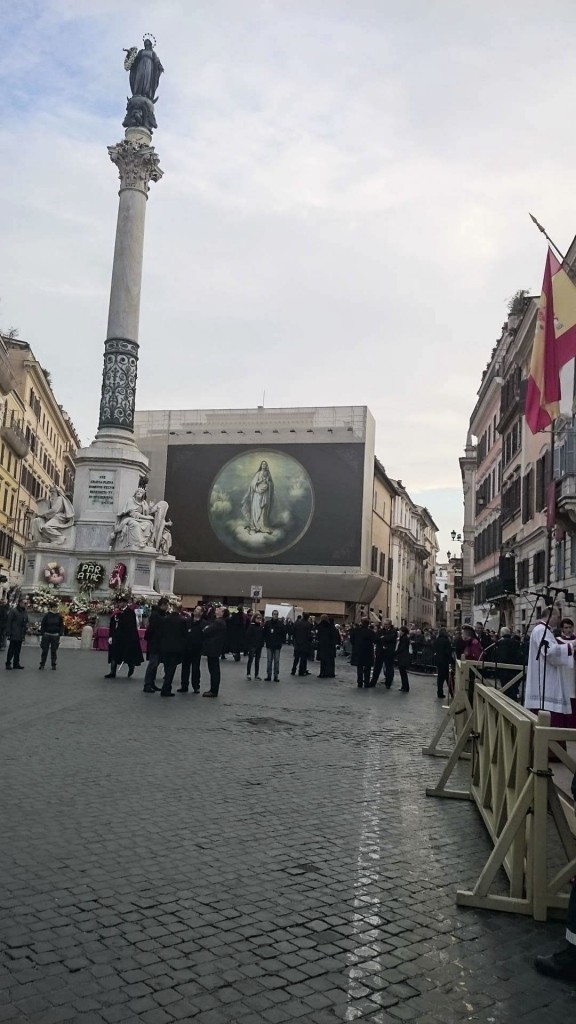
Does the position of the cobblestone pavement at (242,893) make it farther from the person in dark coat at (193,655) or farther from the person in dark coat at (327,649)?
the person in dark coat at (327,649)

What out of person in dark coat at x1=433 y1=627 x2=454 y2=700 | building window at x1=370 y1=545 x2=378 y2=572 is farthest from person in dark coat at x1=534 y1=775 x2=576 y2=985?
building window at x1=370 y1=545 x2=378 y2=572

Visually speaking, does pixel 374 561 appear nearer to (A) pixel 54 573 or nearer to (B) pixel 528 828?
(A) pixel 54 573

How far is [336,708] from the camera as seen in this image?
14.6 meters

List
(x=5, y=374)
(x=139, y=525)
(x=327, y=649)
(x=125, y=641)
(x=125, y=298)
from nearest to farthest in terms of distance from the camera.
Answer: (x=125, y=641), (x=327, y=649), (x=139, y=525), (x=125, y=298), (x=5, y=374)

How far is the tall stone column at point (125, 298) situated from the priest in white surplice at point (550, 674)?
2437cm

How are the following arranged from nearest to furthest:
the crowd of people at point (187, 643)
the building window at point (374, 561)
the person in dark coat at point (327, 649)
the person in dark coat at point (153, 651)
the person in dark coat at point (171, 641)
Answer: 1. the person in dark coat at point (171, 641)
2. the crowd of people at point (187, 643)
3. the person in dark coat at point (153, 651)
4. the person in dark coat at point (327, 649)
5. the building window at point (374, 561)

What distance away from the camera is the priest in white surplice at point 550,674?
8.07 m

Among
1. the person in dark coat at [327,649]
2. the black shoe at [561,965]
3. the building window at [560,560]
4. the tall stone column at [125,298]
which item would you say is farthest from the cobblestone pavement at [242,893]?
the tall stone column at [125,298]

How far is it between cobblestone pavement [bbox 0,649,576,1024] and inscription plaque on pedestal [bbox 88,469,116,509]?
2102 cm

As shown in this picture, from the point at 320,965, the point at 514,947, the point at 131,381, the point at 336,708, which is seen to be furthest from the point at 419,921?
the point at 131,381

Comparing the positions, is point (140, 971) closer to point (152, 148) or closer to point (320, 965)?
point (320, 965)

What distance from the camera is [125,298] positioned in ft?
104

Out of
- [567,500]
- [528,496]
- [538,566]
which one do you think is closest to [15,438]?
[528,496]

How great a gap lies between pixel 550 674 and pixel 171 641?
7.61m
